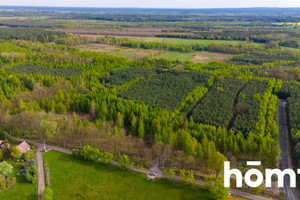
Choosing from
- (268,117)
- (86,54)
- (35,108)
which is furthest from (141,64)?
(268,117)

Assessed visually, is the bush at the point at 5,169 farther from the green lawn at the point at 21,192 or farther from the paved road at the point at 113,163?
the paved road at the point at 113,163

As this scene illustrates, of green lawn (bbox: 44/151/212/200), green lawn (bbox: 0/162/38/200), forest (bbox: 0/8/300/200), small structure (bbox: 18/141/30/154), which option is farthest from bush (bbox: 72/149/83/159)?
small structure (bbox: 18/141/30/154)

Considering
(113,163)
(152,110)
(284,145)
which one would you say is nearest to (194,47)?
(152,110)

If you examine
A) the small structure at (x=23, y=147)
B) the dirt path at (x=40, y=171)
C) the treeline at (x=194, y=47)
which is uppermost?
the treeline at (x=194, y=47)

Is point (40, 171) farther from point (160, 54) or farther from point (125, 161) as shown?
point (160, 54)

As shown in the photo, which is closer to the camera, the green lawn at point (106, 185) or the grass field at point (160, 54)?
the green lawn at point (106, 185)

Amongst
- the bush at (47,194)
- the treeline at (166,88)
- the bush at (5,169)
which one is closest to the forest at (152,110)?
the treeline at (166,88)
